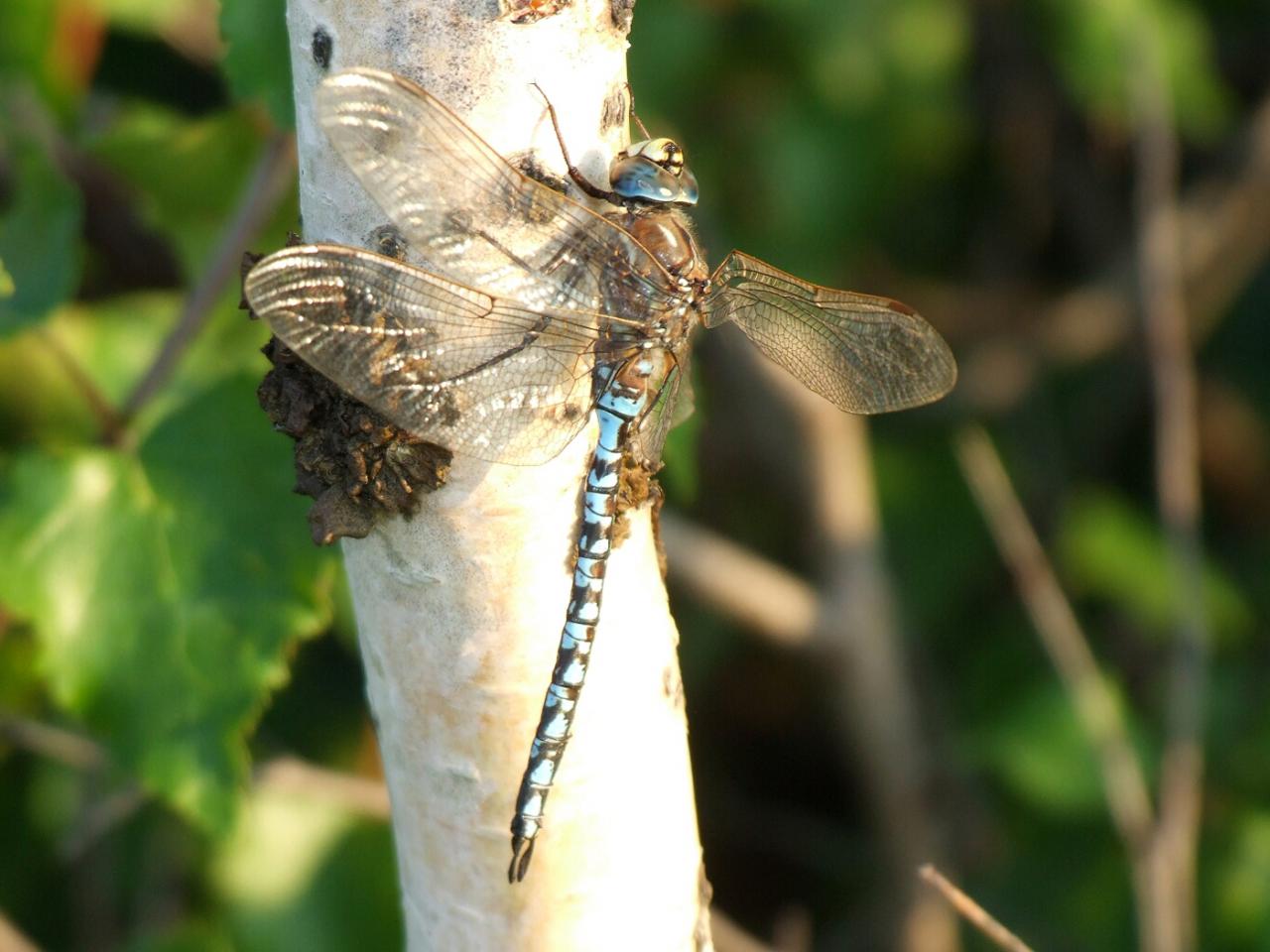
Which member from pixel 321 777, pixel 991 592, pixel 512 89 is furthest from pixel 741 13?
pixel 512 89

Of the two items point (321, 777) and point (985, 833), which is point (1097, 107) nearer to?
point (985, 833)

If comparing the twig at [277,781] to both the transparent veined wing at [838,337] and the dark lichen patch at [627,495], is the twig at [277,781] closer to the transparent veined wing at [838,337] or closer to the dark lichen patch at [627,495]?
the transparent veined wing at [838,337]

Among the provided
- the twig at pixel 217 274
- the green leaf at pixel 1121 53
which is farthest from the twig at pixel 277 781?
the green leaf at pixel 1121 53

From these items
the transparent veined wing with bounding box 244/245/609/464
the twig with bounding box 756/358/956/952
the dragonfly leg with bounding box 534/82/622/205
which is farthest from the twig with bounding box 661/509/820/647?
the dragonfly leg with bounding box 534/82/622/205

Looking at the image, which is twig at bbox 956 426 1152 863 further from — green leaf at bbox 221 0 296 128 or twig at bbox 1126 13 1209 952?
green leaf at bbox 221 0 296 128

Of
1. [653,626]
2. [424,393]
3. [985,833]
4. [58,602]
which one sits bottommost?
[985,833]
